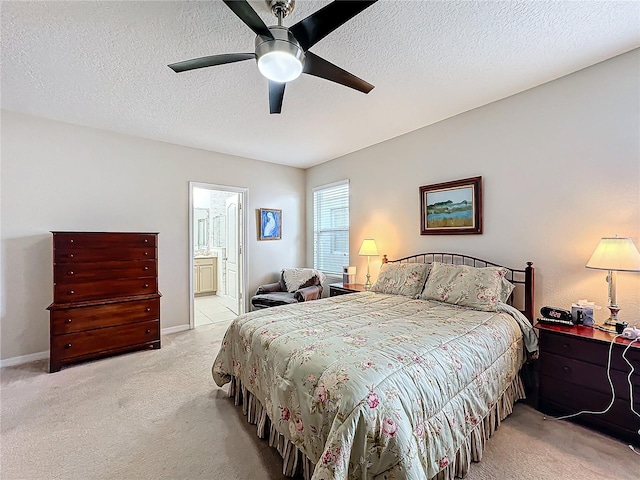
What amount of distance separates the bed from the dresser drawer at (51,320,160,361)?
5.17ft

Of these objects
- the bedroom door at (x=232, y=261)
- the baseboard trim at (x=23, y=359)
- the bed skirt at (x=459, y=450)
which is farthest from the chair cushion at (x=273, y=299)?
the baseboard trim at (x=23, y=359)

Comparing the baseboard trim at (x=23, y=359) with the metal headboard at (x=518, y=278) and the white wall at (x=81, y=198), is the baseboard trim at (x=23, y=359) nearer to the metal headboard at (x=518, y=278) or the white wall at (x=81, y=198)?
the white wall at (x=81, y=198)

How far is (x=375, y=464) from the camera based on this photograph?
113 centimetres

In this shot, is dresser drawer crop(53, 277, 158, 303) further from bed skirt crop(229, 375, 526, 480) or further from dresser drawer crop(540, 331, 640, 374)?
dresser drawer crop(540, 331, 640, 374)

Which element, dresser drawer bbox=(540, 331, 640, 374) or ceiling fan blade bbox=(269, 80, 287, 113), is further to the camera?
ceiling fan blade bbox=(269, 80, 287, 113)

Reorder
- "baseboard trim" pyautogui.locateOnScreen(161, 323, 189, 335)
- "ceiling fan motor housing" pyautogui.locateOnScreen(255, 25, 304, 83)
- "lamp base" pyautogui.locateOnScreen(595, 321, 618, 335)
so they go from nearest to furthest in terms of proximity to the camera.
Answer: "ceiling fan motor housing" pyautogui.locateOnScreen(255, 25, 304, 83) < "lamp base" pyautogui.locateOnScreen(595, 321, 618, 335) < "baseboard trim" pyautogui.locateOnScreen(161, 323, 189, 335)

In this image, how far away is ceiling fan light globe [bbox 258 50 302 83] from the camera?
152 centimetres

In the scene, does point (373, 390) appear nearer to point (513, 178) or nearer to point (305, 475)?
point (305, 475)

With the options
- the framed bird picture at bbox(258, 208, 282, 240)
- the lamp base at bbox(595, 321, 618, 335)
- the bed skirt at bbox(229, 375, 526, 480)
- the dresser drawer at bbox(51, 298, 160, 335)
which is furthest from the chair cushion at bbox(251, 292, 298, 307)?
the lamp base at bbox(595, 321, 618, 335)

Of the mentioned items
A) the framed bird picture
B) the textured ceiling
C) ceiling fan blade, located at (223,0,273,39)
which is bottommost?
the framed bird picture

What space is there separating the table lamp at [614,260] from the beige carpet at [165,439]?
890 mm

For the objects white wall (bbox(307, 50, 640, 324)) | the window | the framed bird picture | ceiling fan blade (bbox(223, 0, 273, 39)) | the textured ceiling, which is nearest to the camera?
ceiling fan blade (bbox(223, 0, 273, 39))

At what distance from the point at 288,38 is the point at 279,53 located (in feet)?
0.32

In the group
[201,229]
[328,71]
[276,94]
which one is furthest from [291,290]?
[201,229]
